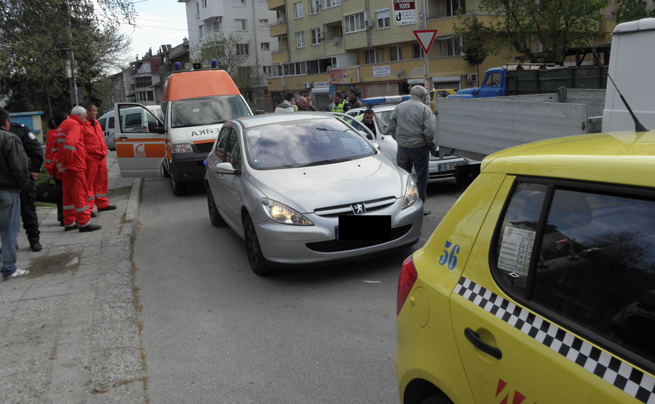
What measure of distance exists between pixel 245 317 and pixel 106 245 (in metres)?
3.65

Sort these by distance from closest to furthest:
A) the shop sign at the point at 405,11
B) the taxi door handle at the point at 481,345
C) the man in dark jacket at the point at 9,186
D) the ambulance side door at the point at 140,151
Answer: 1. the taxi door handle at the point at 481,345
2. the man in dark jacket at the point at 9,186
3. the ambulance side door at the point at 140,151
4. the shop sign at the point at 405,11

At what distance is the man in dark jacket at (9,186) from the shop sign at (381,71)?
4092 centimetres

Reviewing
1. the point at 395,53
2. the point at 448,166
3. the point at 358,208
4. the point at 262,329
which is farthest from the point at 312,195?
the point at 395,53

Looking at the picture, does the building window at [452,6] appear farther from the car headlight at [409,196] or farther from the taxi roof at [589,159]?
the taxi roof at [589,159]

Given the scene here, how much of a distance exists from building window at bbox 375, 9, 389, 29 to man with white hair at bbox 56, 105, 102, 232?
3970 cm

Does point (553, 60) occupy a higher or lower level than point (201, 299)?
higher

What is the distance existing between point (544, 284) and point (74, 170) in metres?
8.11

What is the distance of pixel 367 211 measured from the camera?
5.87m

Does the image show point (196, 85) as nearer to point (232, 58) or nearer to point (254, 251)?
point (254, 251)

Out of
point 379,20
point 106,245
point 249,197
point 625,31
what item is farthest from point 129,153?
point 379,20

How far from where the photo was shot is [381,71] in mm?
46406

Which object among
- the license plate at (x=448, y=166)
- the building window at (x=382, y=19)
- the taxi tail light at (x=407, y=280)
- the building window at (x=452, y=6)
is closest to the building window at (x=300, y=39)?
the building window at (x=382, y=19)

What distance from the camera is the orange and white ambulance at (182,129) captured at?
12.1 meters

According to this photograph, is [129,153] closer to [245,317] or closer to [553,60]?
[245,317]
